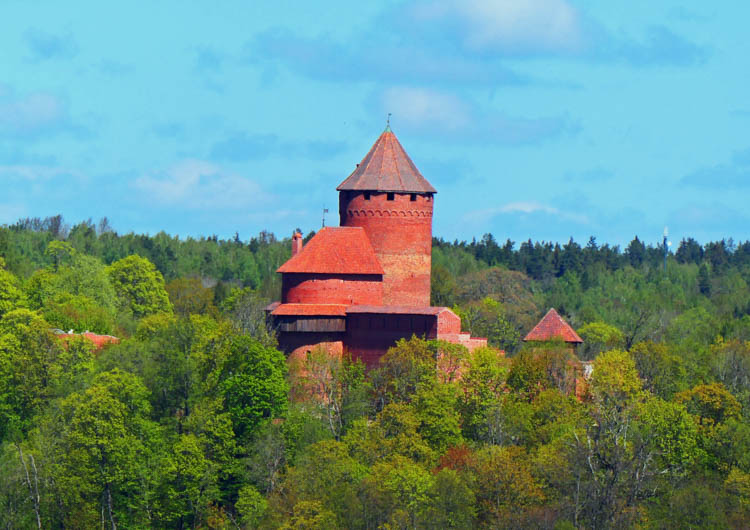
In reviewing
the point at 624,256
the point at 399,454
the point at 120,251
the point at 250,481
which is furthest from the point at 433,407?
the point at 624,256

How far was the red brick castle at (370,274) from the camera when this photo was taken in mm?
63562

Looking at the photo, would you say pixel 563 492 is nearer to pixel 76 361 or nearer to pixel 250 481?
pixel 250 481

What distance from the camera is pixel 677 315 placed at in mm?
115625

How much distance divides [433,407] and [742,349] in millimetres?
16257

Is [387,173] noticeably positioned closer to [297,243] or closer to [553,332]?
[297,243]

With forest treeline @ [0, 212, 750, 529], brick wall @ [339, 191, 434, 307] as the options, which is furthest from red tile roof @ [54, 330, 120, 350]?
brick wall @ [339, 191, 434, 307]

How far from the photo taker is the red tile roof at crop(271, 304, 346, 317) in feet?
208

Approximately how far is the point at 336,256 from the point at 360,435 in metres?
7.83

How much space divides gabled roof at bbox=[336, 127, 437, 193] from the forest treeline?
7.00 meters

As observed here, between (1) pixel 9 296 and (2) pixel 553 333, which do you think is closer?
(2) pixel 553 333

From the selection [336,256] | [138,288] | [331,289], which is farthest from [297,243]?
[138,288]

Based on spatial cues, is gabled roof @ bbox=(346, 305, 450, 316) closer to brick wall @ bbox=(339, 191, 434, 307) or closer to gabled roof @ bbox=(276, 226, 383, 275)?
gabled roof @ bbox=(276, 226, 383, 275)

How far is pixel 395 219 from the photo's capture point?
6631cm

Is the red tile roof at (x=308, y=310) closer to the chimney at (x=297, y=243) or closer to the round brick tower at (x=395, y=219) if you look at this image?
the round brick tower at (x=395, y=219)
